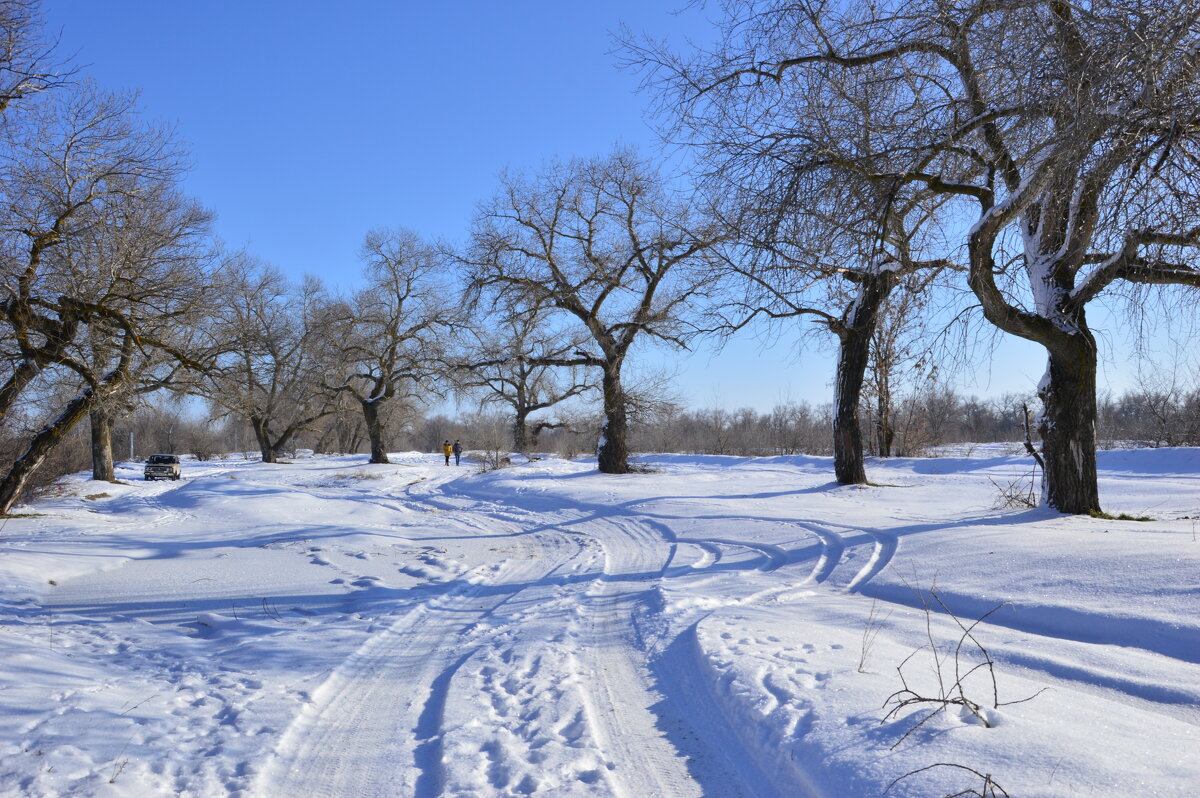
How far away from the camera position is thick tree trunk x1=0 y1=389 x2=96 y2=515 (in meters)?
12.2

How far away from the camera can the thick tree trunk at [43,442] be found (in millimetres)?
12211

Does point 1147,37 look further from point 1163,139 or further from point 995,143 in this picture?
point 995,143

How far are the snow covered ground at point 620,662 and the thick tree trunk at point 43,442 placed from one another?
8.15 ft

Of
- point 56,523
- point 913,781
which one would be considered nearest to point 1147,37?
point 913,781

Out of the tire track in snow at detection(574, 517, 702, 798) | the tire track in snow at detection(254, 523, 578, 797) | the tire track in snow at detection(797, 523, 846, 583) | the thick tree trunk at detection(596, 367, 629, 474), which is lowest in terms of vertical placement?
the tire track in snow at detection(254, 523, 578, 797)

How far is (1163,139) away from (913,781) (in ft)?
14.6

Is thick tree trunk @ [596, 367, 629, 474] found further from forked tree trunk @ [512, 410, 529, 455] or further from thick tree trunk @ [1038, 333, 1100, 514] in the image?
forked tree trunk @ [512, 410, 529, 455]

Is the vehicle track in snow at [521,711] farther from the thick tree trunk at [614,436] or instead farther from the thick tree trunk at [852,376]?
the thick tree trunk at [614,436]

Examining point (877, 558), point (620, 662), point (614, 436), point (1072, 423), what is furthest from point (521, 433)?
point (620, 662)

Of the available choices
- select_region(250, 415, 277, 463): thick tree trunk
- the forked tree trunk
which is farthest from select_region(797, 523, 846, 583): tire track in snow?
select_region(250, 415, 277, 463): thick tree trunk

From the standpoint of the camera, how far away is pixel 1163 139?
4504 millimetres

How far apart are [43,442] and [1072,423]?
55.1ft

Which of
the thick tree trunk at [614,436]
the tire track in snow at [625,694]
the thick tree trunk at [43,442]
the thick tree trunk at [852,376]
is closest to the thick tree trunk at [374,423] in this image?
the thick tree trunk at [614,436]

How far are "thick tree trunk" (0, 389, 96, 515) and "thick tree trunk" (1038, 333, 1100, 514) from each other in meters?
15.0
